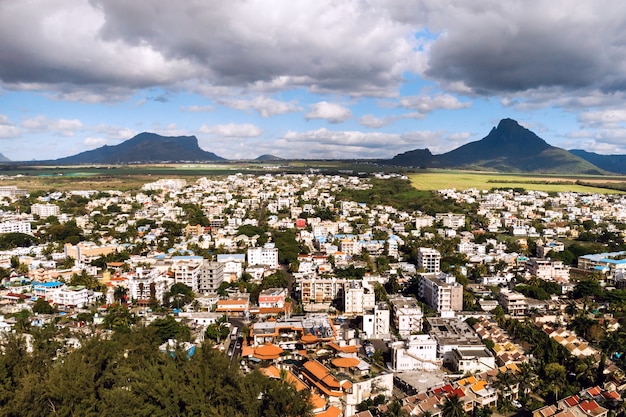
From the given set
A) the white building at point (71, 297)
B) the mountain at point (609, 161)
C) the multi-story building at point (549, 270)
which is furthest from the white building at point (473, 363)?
the mountain at point (609, 161)

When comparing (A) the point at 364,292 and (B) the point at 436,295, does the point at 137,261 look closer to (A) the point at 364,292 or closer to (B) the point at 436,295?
(A) the point at 364,292

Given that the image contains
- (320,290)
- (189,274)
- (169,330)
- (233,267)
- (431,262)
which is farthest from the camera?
(431,262)

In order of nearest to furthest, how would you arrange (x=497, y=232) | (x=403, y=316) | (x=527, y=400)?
(x=527, y=400) → (x=403, y=316) → (x=497, y=232)

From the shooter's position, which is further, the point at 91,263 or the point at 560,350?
the point at 91,263

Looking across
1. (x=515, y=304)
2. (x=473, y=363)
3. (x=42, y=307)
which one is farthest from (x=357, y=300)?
(x=42, y=307)

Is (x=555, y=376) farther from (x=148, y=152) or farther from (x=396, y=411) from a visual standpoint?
(x=148, y=152)

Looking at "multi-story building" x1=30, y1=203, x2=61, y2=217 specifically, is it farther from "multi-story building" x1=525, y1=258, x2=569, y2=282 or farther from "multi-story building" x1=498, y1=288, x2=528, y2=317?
"multi-story building" x1=525, y1=258, x2=569, y2=282

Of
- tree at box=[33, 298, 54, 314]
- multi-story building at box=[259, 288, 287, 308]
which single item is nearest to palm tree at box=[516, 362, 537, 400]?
multi-story building at box=[259, 288, 287, 308]

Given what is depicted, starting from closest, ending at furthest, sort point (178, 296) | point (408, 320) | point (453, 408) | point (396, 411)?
point (396, 411) → point (453, 408) → point (408, 320) → point (178, 296)

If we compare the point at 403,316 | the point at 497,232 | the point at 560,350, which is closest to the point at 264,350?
the point at 403,316
